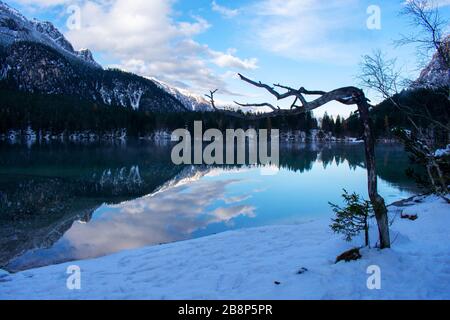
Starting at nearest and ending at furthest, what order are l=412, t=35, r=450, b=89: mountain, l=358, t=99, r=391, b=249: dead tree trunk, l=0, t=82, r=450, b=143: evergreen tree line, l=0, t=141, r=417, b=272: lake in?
l=358, t=99, r=391, b=249: dead tree trunk < l=412, t=35, r=450, b=89: mountain < l=0, t=141, r=417, b=272: lake < l=0, t=82, r=450, b=143: evergreen tree line

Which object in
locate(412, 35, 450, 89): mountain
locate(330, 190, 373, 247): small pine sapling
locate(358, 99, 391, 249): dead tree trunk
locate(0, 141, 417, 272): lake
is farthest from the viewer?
locate(0, 141, 417, 272): lake

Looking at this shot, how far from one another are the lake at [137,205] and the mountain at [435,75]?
2813mm

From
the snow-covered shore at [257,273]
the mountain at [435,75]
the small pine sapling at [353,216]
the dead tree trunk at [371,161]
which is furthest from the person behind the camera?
the mountain at [435,75]

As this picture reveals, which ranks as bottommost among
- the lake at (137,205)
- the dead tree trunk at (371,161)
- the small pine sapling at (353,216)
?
the lake at (137,205)

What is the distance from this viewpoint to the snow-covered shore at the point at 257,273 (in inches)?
255

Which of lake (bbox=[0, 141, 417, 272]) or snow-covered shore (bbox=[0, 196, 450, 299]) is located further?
lake (bbox=[0, 141, 417, 272])

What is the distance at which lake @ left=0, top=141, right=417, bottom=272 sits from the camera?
13.4m

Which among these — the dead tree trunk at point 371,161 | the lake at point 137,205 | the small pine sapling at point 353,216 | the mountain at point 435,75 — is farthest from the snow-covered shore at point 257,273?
the mountain at point 435,75

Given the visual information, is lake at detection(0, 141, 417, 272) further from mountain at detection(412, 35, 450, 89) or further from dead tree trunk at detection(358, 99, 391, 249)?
dead tree trunk at detection(358, 99, 391, 249)

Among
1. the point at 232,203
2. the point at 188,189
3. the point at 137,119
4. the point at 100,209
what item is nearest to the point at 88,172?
the point at 188,189

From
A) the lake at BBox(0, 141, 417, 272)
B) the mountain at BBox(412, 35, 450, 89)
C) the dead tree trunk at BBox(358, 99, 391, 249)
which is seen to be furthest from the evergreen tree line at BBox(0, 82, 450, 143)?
the dead tree trunk at BBox(358, 99, 391, 249)

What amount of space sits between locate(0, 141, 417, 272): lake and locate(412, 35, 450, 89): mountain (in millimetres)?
2813

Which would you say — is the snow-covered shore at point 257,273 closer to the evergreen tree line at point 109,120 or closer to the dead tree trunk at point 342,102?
Answer: the dead tree trunk at point 342,102

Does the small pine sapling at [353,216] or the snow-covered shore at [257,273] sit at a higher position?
the small pine sapling at [353,216]
